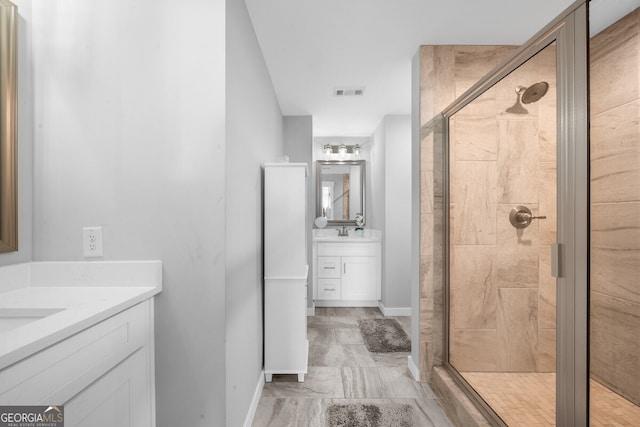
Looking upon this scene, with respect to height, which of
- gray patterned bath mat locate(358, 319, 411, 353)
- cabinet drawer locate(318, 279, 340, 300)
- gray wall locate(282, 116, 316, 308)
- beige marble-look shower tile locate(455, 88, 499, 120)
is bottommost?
gray patterned bath mat locate(358, 319, 411, 353)

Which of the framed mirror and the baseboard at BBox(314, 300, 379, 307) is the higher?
the framed mirror

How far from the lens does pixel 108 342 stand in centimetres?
105

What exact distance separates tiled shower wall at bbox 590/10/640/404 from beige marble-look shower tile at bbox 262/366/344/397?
5.14ft

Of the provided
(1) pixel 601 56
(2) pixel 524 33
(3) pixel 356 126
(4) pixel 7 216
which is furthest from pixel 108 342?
(3) pixel 356 126

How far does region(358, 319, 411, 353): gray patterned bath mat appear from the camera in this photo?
3002 mm

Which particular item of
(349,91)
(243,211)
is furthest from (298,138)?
(243,211)

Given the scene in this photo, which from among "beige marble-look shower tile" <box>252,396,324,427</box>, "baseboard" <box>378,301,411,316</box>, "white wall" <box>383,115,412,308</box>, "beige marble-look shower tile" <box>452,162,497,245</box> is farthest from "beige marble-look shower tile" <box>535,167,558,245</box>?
"baseboard" <box>378,301,411,316</box>

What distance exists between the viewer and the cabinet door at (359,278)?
4.38m

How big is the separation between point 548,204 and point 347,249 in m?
3.13

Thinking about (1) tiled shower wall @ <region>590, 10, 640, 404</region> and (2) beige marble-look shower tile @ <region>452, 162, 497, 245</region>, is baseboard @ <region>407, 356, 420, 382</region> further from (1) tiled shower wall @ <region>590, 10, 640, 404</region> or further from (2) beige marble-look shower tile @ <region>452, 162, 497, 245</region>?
(1) tiled shower wall @ <region>590, 10, 640, 404</region>

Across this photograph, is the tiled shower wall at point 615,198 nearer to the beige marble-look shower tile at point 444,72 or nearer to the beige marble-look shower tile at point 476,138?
the beige marble-look shower tile at point 476,138

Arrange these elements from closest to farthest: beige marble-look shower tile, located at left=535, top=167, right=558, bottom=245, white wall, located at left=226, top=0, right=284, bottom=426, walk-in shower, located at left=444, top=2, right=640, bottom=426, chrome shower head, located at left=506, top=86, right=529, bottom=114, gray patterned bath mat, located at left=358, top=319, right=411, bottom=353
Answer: walk-in shower, located at left=444, top=2, right=640, bottom=426, beige marble-look shower tile, located at left=535, top=167, right=558, bottom=245, white wall, located at left=226, top=0, right=284, bottom=426, chrome shower head, located at left=506, top=86, right=529, bottom=114, gray patterned bath mat, located at left=358, top=319, right=411, bottom=353

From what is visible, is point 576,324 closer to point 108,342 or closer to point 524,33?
point 108,342

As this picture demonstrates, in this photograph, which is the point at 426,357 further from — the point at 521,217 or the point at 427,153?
the point at 427,153
